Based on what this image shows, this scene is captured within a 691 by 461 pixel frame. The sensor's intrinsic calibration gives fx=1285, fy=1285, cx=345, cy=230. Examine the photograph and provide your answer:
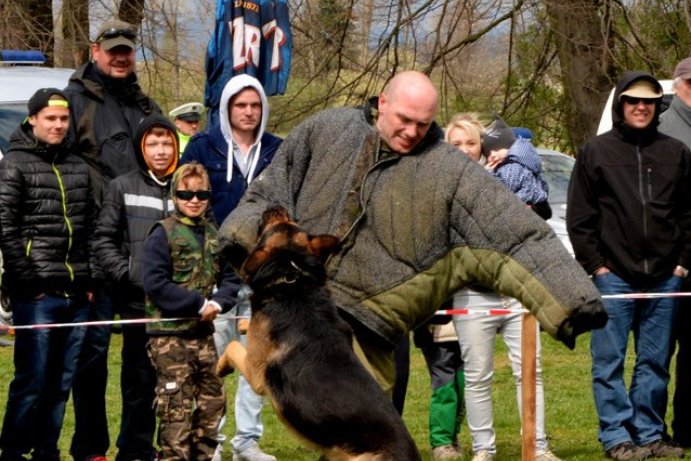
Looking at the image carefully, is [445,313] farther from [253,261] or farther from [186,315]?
[253,261]

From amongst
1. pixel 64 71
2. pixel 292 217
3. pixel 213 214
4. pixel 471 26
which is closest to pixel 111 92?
pixel 213 214

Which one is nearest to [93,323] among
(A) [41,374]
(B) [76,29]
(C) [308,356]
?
(A) [41,374]

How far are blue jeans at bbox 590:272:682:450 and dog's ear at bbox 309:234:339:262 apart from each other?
3.03 m

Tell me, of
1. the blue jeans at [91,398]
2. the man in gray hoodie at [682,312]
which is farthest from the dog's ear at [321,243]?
the man in gray hoodie at [682,312]

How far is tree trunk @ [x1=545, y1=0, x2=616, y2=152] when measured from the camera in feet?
43.7

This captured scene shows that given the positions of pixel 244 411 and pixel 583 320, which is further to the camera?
pixel 244 411

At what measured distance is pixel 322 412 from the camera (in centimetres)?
538

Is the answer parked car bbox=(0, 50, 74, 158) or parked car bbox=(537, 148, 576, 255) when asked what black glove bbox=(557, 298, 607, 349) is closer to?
parked car bbox=(0, 50, 74, 158)

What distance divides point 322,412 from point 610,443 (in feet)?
10.8

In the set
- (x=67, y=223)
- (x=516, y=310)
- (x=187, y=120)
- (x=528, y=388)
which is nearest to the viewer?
(x=528, y=388)

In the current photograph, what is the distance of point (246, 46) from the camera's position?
30.7ft

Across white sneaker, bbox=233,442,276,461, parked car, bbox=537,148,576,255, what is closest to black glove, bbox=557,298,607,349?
white sneaker, bbox=233,442,276,461

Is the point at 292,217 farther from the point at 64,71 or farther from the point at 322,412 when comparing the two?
the point at 64,71

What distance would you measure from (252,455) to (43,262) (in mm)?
1771
